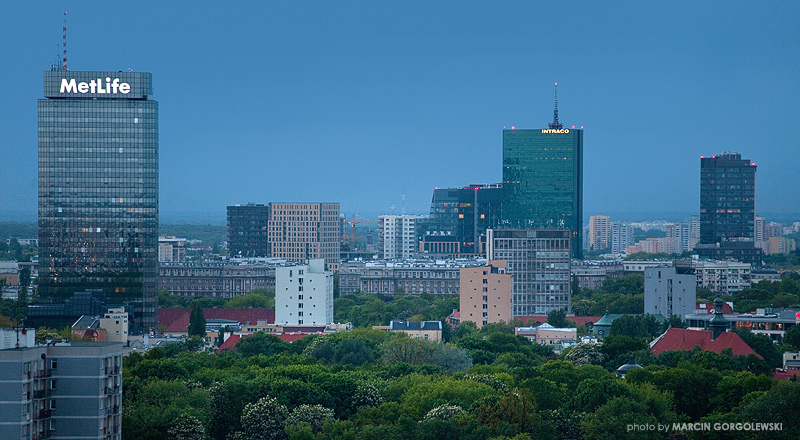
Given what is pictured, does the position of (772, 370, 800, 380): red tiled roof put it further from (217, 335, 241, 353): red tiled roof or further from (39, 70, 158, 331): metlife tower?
(39, 70, 158, 331): metlife tower

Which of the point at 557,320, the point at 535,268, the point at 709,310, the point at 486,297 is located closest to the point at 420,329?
the point at 557,320

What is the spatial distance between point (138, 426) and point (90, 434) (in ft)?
41.1

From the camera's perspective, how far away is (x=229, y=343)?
137 metres

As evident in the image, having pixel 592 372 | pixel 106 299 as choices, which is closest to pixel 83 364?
pixel 592 372

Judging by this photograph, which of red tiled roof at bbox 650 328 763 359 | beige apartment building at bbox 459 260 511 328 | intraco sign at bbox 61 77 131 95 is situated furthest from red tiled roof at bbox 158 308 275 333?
red tiled roof at bbox 650 328 763 359

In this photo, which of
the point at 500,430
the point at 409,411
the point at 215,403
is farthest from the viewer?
the point at 215,403

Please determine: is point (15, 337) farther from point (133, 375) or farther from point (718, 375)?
point (718, 375)

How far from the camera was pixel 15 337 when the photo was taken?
6788cm

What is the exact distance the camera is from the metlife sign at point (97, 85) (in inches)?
6132

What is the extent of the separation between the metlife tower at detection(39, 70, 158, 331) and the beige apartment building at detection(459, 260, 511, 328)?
3701cm

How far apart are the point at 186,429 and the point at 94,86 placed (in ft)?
269

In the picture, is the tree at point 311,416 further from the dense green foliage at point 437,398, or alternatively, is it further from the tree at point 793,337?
the tree at point 793,337

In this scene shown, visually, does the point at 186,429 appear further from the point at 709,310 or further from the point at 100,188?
the point at 709,310

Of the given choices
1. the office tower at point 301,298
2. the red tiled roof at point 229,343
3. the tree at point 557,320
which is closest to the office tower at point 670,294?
the tree at point 557,320
